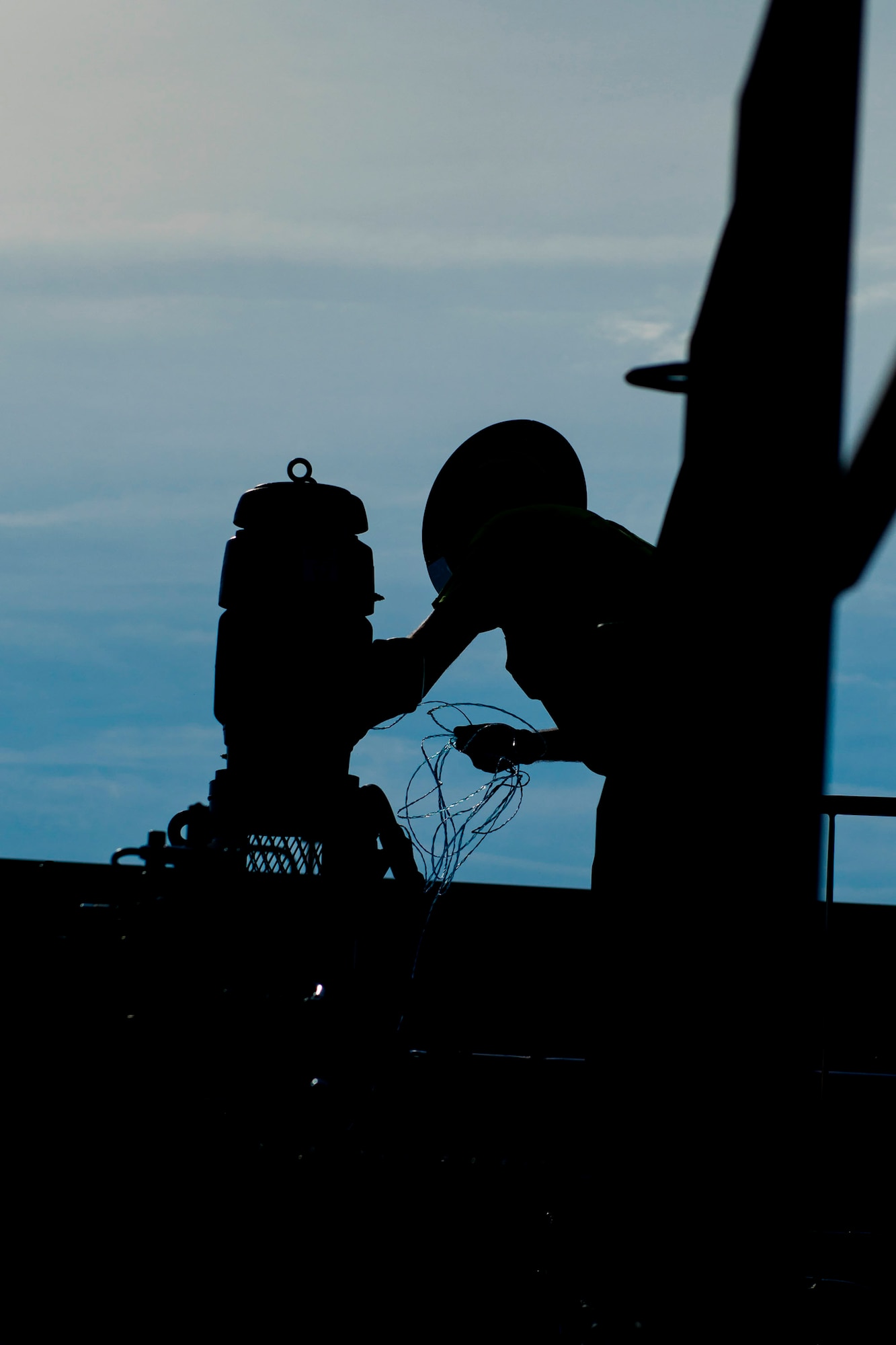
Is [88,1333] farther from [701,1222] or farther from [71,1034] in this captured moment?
[701,1222]

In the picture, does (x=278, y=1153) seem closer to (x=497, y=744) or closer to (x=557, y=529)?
(x=497, y=744)

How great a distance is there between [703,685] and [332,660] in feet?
5.14

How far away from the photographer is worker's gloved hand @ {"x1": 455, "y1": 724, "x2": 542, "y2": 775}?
3559mm

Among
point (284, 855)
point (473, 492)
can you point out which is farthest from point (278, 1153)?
point (473, 492)

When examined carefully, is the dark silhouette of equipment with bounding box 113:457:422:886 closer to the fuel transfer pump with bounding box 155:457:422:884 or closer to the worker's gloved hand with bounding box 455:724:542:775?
the fuel transfer pump with bounding box 155:457:422:884

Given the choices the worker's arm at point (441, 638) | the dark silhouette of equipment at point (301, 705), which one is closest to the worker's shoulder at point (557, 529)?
the worker's arm at point (441, 638)

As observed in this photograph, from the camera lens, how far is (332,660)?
325cm

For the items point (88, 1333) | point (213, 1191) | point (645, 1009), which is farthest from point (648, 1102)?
point (88, 1333)

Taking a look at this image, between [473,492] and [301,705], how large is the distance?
3.97 feet

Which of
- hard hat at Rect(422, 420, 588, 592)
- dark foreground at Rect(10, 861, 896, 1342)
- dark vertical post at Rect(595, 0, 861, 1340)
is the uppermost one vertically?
hard hat at Rect(422, 420, 588, 592)

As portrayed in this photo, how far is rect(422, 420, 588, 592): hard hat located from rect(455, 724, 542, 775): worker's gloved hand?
64 cm

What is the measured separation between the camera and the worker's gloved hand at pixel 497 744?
3.56 m

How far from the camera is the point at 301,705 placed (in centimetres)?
321

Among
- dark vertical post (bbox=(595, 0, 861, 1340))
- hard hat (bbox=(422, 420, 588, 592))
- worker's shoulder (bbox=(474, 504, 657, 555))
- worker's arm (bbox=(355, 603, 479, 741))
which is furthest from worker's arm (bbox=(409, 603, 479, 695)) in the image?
dark vertical post (bbox=(595, 0, 861, 1340))
